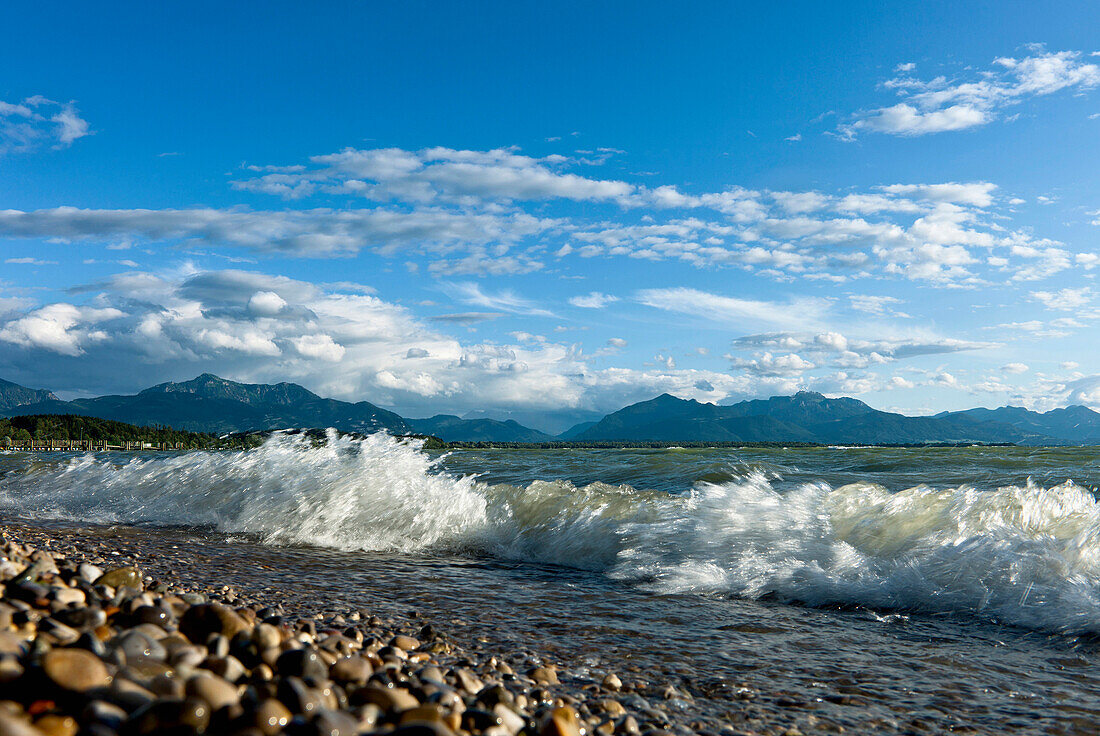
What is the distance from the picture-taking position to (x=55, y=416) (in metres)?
143

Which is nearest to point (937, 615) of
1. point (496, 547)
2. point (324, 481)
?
point (496, 547)

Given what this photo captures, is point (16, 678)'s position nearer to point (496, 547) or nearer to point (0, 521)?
point (496, 547)

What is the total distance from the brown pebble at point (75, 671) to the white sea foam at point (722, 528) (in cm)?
704

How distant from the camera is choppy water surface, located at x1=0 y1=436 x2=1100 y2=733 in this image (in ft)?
17.3

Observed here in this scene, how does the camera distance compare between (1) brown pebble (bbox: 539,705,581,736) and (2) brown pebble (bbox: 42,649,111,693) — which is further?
(1) brown pebble (bbox: 539,705,581,736)

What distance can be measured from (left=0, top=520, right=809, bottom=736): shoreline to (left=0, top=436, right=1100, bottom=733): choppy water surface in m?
0.55

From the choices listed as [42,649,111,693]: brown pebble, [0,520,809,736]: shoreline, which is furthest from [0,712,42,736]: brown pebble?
[42,649,111,693]: brown pebble

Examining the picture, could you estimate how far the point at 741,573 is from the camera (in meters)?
8.81

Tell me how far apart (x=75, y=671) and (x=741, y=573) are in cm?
773

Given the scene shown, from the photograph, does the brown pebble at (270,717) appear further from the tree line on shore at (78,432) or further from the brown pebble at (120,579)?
the tree line on shore at (78,432)

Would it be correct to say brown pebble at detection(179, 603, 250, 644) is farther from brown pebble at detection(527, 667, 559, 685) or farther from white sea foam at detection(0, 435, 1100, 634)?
white sea foam at detection(0, 435, 1100, 634)

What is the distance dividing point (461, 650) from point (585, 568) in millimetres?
5163

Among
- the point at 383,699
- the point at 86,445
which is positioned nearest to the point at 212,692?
the point at 383,699

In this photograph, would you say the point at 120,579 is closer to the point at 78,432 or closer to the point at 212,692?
the point at 212,692
